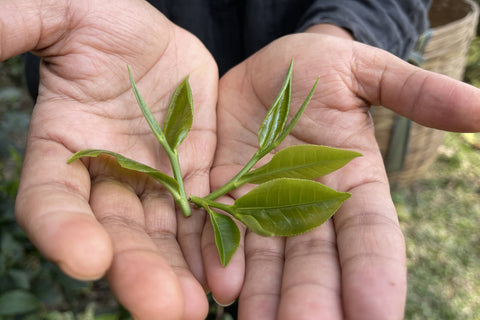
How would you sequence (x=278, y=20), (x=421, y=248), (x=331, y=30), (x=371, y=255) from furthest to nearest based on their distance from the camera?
(x=421, y=248) → (x=278, y=20) → (x=331, y=30) → (x=371, y=255)

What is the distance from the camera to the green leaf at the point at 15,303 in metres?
1.08

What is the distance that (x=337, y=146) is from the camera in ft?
3.47

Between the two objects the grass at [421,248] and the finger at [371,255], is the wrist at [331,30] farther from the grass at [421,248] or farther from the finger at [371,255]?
the grass at [421,248]

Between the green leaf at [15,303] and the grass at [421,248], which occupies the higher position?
the green leaf at [15,303]

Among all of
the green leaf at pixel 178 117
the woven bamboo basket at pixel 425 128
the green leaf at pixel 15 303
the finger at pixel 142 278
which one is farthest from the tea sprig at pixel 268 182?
the woven bamboo basket at pixel 425 128

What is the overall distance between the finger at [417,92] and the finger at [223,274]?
497 mm

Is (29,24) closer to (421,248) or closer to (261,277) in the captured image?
(261,277)

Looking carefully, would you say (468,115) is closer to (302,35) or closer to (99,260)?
(302,35)

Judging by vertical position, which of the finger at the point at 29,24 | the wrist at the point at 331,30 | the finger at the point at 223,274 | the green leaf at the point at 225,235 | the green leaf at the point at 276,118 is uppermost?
the finger at the point at 29,24

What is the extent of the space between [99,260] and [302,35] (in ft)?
2.58

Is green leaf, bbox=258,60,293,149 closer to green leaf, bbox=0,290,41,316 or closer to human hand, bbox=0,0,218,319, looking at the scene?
human hand, bbox=0,0,218,319

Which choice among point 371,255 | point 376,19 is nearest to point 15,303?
point 371,255

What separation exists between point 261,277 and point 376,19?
0.88 metres

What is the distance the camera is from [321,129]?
3.56ft
